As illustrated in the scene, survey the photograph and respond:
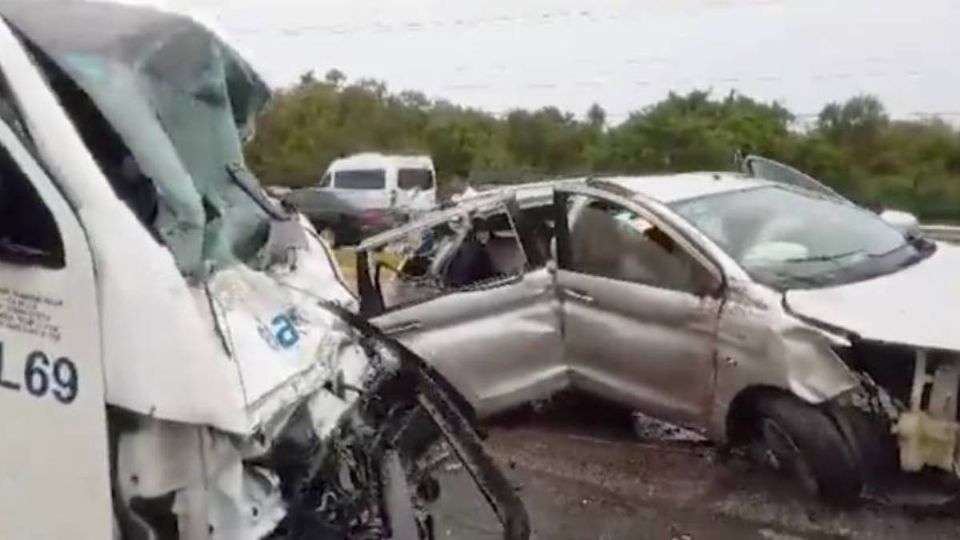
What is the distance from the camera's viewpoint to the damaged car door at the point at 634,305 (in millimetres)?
6898

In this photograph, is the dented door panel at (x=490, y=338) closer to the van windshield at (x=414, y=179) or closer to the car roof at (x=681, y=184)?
the car roof at (x=681, y=184)

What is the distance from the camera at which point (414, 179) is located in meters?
25.8

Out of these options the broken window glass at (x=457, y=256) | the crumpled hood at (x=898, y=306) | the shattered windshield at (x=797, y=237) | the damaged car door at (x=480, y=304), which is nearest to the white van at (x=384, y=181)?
the broken window glass at (x=457, y=256)

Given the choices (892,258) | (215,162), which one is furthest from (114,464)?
(892,258)

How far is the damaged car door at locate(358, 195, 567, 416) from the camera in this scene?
7.33 meters

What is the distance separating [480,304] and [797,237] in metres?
1.77

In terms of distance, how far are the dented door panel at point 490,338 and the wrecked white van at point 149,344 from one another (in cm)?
295

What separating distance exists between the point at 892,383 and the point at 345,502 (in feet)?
10.6

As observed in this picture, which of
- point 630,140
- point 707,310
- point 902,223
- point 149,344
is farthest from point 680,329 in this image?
point 630,140

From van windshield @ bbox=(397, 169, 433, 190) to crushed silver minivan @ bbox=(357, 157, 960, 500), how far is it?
17.4 metres

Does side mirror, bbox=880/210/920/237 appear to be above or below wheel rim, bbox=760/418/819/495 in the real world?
above

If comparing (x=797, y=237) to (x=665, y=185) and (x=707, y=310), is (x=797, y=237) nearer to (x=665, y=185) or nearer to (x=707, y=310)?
(x=707, y=310)

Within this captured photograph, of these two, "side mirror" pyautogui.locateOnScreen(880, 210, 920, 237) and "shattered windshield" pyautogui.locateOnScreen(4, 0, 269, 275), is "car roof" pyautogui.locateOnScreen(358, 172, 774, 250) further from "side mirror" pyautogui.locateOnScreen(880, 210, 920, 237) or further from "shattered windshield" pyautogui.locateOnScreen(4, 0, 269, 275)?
"shattered windshield" pyautogui.locateOnScreen(4, 0, 269, 275)

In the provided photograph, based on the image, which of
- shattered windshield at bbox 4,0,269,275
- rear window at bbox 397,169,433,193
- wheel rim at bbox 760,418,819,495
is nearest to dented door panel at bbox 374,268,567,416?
wheel rim at bbox 760,418,819,495
